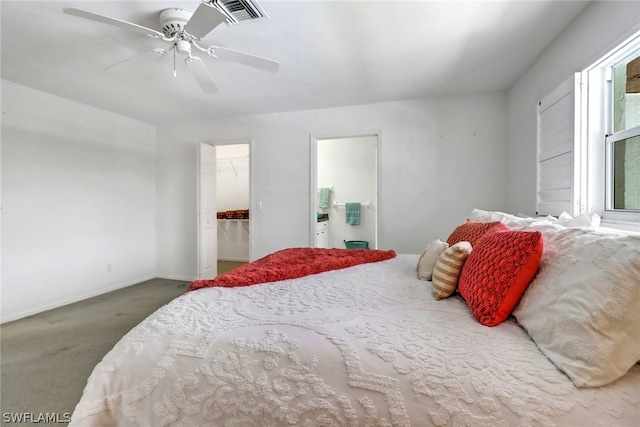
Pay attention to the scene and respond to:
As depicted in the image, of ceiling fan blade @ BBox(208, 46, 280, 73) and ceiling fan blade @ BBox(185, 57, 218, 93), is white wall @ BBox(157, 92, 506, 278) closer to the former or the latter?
ceiling fan blade @ BBox(185, 57, 218, 93)

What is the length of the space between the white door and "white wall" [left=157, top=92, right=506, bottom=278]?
11.5 inches

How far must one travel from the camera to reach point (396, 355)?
809mm

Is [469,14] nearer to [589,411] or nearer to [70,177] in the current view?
[589,411]

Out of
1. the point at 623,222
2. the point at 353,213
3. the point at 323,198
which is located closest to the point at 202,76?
the point at 623,222

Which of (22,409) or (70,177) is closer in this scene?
(22,409)

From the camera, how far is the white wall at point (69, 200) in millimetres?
2805

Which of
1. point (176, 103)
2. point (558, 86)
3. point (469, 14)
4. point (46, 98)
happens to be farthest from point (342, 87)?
point (46, 98)

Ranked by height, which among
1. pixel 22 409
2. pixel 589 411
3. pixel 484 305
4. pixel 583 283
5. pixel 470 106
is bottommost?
pixel 22 409

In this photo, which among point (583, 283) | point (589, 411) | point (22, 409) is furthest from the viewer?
point (22, 409)

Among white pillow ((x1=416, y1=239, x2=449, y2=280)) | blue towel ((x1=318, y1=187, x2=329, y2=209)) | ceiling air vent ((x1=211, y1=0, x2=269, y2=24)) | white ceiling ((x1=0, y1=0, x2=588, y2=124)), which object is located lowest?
white pillow ((x1=416, y1=239, x2=449, y2=280))

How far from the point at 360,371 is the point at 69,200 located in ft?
13.5

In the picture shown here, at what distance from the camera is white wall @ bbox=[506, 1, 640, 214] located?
1471 mm

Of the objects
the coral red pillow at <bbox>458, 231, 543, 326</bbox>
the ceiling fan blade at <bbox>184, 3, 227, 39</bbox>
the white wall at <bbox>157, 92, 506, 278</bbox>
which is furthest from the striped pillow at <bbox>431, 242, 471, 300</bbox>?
the white wall at <bbox>157, 92, 506, 278</bbox>

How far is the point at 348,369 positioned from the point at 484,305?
588mm
